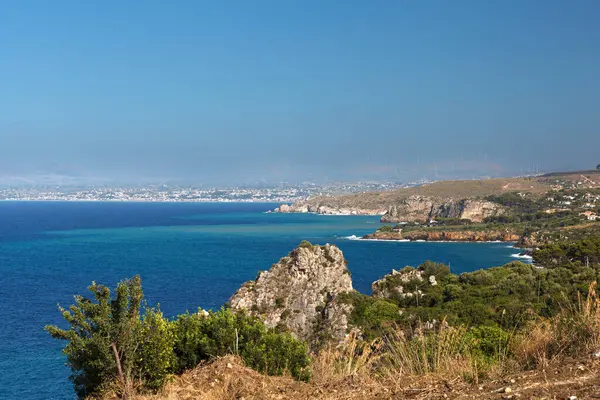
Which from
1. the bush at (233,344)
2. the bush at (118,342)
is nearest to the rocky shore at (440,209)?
the bush at (233,344)

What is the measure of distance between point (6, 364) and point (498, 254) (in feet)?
238

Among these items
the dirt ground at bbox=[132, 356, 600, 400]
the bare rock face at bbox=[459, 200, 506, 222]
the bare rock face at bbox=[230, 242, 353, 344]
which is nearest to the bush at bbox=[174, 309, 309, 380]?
the dirt ground at bbox=[132, 356, 600, 400]

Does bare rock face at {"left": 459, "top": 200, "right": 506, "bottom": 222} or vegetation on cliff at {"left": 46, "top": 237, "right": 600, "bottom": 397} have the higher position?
vegetation on cliff at {"left": 46, "top": 237, "right": 600, "bottom": 397}

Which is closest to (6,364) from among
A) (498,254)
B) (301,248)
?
(301,248)

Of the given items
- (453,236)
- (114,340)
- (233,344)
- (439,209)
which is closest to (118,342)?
(114,340)

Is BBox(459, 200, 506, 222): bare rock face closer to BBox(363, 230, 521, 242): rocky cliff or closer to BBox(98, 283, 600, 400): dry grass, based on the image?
BBox(363, 230, 521, 242): rocky cliff

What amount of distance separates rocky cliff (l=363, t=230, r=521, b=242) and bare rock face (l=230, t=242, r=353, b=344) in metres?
77.7

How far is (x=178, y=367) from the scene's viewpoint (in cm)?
1198

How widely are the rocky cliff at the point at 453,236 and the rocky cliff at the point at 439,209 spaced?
2452 cm

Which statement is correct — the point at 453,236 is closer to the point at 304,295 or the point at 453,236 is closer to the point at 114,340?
the point at 304,295

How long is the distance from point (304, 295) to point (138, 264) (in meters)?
48.2

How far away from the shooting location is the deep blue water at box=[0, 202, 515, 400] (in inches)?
1356

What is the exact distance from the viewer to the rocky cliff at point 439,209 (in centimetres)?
13875

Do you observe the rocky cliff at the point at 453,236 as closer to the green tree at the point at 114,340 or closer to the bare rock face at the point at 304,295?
the bare rock face at the point at 304,295
